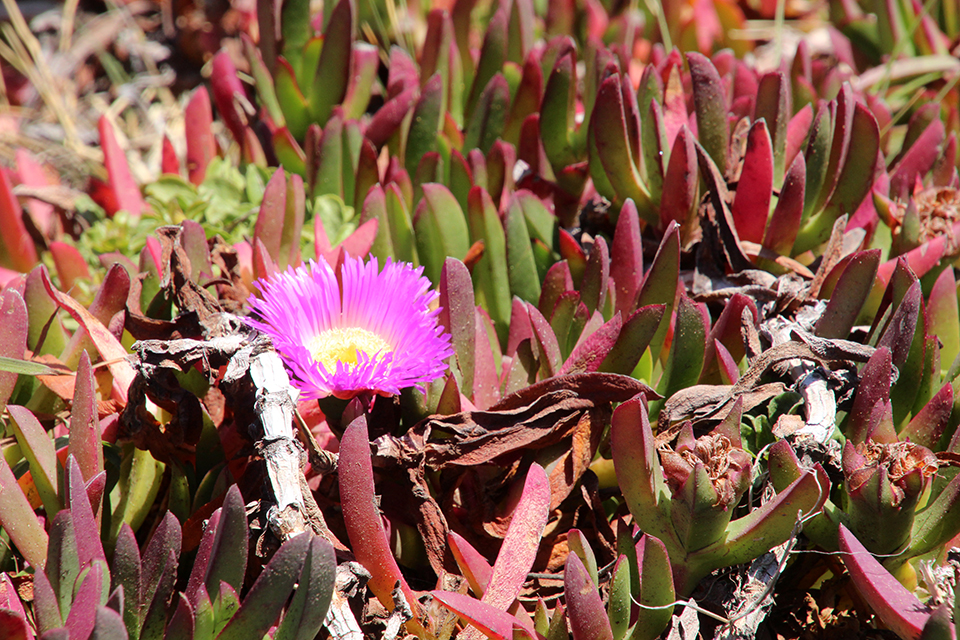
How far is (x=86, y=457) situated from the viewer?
979 mm

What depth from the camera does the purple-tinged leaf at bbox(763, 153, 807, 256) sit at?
122 centimetres

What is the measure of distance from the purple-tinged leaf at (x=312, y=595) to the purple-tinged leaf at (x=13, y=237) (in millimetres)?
1165

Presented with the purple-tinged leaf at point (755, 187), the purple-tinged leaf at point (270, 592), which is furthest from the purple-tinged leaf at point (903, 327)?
the purple-tinged leaf at point (270, 592)

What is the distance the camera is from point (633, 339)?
1.06m

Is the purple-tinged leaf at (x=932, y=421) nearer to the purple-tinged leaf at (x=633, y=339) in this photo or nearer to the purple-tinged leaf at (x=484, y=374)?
the purple-tinged leaf at (x=633, y=339)

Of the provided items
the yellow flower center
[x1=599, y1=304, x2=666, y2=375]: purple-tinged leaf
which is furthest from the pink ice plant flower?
[x1=599, y1=304, x2=666, y2=375]: purple-tinged leaf

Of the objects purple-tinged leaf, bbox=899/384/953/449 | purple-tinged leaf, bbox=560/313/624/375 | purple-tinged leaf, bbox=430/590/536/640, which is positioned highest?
purple-tinged leaf, bbox=560/313/624/375

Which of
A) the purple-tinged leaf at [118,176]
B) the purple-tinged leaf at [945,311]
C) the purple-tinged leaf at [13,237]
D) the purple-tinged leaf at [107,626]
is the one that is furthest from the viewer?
the purple-tinged leaf at [118,176]

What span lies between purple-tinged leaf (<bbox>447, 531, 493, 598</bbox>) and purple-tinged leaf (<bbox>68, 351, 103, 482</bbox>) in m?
0.47

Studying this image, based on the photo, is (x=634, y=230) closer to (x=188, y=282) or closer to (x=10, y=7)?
(x=188, y=282)

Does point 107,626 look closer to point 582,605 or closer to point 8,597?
point 8,597

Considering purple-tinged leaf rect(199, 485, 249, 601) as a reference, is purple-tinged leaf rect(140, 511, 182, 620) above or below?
above

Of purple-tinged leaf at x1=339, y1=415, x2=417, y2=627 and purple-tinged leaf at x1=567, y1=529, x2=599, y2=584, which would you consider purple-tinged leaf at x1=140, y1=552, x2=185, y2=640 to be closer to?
purple-tinged leaf at x1=339, y1=415, x2=417, y2=627

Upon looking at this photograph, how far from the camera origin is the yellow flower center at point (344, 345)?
3.62ft
